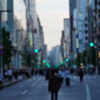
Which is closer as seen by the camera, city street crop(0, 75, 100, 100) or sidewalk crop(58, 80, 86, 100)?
sidewalk crop(58, 80, 86, 100)

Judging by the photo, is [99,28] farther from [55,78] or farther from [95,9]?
[55,78]

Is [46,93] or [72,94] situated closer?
[72,94]

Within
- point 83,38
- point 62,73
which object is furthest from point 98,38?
point 62,73

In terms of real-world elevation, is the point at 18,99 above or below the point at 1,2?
below

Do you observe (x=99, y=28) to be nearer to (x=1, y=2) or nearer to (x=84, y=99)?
(x=1, y=2)

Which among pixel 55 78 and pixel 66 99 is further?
pixel 66 99

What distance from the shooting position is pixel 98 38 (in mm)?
114750

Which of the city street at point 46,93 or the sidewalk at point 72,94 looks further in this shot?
the city street at point 46,93

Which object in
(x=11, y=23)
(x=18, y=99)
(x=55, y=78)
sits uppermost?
(x=11, y=23)

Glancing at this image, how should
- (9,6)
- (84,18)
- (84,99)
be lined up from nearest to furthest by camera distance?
(84,99) → (9,6) → (84,18)

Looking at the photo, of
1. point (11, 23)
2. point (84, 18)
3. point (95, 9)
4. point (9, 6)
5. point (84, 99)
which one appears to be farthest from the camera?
point (84, 18)

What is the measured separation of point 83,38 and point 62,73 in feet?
487

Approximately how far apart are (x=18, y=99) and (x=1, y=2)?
62.4 meters

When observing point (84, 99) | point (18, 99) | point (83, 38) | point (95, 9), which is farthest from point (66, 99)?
point (83, 38)
